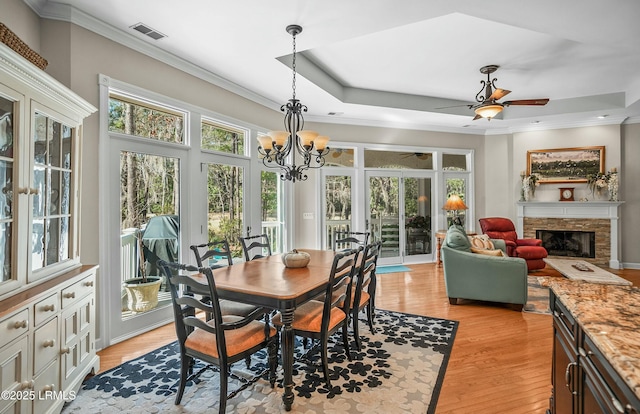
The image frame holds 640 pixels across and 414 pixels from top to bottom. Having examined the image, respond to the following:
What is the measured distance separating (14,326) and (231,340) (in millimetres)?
1071

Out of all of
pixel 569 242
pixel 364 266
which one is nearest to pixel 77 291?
pixel 364 266

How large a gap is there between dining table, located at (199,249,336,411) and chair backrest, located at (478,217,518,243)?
4.84 metres

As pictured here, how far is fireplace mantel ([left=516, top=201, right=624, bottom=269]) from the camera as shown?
20.6 ft

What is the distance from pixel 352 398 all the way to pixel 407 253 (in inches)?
196

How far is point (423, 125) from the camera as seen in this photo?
6773mm

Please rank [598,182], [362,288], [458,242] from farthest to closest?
[598,182], [458,242], [362,288]

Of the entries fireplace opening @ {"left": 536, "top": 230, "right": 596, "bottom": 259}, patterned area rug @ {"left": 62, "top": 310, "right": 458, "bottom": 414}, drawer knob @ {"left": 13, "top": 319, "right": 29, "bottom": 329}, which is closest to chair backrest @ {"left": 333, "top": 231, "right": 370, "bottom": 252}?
patterned area rug @ {"left": 62, "top": 310, "right": 458, "bottom": 414}

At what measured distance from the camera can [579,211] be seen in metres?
6.50

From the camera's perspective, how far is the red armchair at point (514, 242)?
578 centimetres

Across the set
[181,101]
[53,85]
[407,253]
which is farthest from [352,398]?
[407,253]

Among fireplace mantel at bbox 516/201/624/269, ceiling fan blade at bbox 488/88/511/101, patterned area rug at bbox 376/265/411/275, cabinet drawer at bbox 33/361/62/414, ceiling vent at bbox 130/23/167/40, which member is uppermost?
ceiling vent at bbox 130/23/167/40

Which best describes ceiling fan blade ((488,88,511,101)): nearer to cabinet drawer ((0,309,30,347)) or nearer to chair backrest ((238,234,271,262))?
chair backrest ((238,234,271,262))

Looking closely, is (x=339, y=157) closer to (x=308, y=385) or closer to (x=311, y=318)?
(x=311, y=318)

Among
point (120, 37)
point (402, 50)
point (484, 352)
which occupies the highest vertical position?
point (402, 50)
